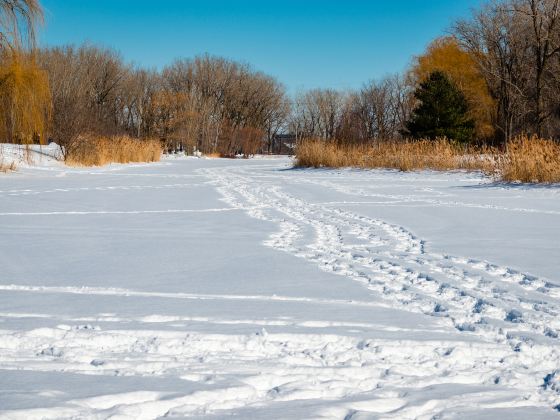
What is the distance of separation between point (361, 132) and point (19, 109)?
14.5 m

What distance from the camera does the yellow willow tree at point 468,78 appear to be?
35781 mm

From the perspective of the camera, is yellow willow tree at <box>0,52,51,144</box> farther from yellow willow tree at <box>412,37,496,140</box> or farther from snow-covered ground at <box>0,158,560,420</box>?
yellow willow tree at <box>412,37,496,140</box>

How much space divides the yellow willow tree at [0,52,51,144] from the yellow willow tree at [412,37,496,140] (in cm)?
2560

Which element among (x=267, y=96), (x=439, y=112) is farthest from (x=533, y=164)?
(x=267, y=96)

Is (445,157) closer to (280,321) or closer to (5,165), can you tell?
(5,165)

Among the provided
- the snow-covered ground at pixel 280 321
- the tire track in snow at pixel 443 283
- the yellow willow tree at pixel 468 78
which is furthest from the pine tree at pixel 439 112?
the tire track in snow at pixel 443 283

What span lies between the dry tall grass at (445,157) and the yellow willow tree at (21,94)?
10.6 meters

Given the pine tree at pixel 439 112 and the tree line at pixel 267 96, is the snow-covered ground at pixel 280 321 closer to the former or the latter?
the tree line at pixel 267 96

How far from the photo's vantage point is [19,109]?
48.5 ft

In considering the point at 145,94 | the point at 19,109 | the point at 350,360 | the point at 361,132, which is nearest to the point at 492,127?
the point at 361,132

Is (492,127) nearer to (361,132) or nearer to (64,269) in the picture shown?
(361,132)

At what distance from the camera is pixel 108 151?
1000 inches

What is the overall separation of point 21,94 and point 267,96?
5368 centimetres

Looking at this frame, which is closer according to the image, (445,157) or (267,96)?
(445,157)
